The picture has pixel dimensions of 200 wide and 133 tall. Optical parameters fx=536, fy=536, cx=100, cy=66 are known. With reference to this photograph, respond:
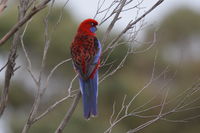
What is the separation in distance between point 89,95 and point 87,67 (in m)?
0.32

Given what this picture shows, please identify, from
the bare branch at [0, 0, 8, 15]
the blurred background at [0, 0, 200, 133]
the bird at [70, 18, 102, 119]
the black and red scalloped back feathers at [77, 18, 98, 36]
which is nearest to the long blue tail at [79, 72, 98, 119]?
the bird at [70, 18, 102, 119]

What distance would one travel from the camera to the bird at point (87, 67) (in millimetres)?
5511

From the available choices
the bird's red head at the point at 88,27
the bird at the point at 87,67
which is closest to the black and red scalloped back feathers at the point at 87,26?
the bird's red head at the point at 88,27

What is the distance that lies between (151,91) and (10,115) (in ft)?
17.3

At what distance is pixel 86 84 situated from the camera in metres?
5.65

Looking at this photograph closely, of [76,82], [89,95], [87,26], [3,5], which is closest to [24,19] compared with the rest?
[3,5]

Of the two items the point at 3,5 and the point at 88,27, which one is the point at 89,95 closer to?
the point at 88,27

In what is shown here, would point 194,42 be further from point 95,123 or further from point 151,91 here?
point 95,123

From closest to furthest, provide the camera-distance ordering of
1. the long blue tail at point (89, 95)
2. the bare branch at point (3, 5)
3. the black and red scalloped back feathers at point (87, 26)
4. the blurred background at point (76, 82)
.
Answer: the bare branch at point (3, 5), the long blue tail at point (89, 95), the black and red scalloped back feathers at point (87, 26), the blurred background at point (76, 82)

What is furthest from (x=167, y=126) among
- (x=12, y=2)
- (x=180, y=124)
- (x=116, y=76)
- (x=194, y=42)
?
(x=12, y=2)

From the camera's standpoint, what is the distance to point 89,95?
5.59 meters

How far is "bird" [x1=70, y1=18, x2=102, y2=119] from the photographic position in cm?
551

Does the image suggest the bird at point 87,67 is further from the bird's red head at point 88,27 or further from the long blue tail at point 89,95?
the bird's red head at point 88,27

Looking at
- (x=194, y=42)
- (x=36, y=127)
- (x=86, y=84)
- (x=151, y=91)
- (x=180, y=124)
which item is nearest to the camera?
(x=86, y=84)
